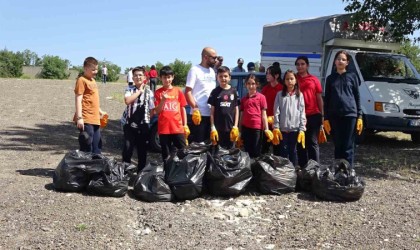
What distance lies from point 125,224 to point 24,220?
100 cm

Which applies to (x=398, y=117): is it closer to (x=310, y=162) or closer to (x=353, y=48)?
(x=353, y=48)

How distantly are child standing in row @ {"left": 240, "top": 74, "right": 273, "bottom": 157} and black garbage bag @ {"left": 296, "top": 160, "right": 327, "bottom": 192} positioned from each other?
23.4 inches

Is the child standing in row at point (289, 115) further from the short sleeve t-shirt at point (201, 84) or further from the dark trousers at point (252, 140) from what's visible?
the short sleeve t-shirt at point (201, 84)

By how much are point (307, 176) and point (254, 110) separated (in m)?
1.11

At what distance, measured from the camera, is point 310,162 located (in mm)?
6012

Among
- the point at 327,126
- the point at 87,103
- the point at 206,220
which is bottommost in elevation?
the point at 206,220

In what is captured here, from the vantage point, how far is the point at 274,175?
18.8ft

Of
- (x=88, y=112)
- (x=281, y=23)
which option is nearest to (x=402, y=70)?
(x=281, y=23)

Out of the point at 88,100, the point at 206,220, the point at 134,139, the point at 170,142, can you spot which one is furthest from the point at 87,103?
the point at 206,220

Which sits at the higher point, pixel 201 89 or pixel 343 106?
pixel 201 89

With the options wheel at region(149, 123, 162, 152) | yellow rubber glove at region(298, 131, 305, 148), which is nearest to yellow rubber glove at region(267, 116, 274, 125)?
yellow rubber glove at region(298, 131, 305, 148)

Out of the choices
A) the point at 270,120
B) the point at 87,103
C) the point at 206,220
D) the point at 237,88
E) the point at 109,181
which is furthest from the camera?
the point at 237,88

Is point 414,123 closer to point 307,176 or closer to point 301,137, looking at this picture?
point 301,137

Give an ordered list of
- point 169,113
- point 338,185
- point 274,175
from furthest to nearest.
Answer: point 169,113, point 274,175, point 338,185
